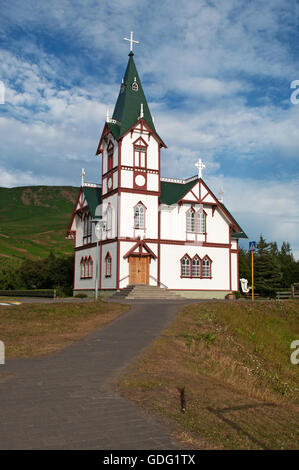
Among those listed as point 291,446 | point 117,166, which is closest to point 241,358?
point 291,446

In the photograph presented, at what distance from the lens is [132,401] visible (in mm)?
7453

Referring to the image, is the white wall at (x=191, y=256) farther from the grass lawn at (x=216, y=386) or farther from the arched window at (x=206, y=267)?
the grass lawn at (x=216, y=386)

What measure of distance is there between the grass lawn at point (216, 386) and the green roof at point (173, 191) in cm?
1974

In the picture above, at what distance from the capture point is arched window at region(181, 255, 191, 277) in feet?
126

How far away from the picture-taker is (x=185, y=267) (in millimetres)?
38625

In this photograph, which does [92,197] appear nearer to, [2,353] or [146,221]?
[146,221]

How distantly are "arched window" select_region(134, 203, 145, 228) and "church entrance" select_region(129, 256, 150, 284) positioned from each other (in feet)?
9.03

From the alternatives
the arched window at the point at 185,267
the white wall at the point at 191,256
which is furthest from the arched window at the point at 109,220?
the arched window at the point at 185,267

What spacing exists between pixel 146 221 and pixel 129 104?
10520 mm

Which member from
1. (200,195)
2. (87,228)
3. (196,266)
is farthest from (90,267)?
(200,195)

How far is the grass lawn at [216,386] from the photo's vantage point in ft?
20.8

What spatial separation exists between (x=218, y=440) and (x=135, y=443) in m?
1.15

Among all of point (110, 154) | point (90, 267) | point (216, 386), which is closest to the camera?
point (216, 386)
